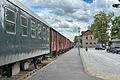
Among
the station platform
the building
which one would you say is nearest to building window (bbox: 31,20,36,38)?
the station platform

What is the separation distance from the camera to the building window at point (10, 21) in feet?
36.2

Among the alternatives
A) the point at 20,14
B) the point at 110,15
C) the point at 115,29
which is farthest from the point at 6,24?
the point at 110,15

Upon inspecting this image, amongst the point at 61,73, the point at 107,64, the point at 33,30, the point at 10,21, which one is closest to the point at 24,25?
the point at 33,30

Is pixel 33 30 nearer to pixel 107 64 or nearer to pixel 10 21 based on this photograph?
pixel 10 21

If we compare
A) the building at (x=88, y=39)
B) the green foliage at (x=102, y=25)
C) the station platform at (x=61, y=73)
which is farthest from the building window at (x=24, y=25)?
the building at (x=88, y=39)

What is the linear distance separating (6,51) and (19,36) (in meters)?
2.18

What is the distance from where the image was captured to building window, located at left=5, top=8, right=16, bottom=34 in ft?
36.2

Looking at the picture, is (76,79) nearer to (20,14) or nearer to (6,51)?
(20,14)

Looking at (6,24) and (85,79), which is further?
(85,79)

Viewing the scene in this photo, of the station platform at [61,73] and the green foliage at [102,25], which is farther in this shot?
the green foliage at [102,25]

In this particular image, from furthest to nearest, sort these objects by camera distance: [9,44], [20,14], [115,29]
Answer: [115,29], [20,14], [9,44]

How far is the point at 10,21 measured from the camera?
38.1ft

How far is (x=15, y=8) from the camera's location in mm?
12320

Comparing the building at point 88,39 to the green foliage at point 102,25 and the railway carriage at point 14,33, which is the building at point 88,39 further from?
the railway carriage at point 14,33
